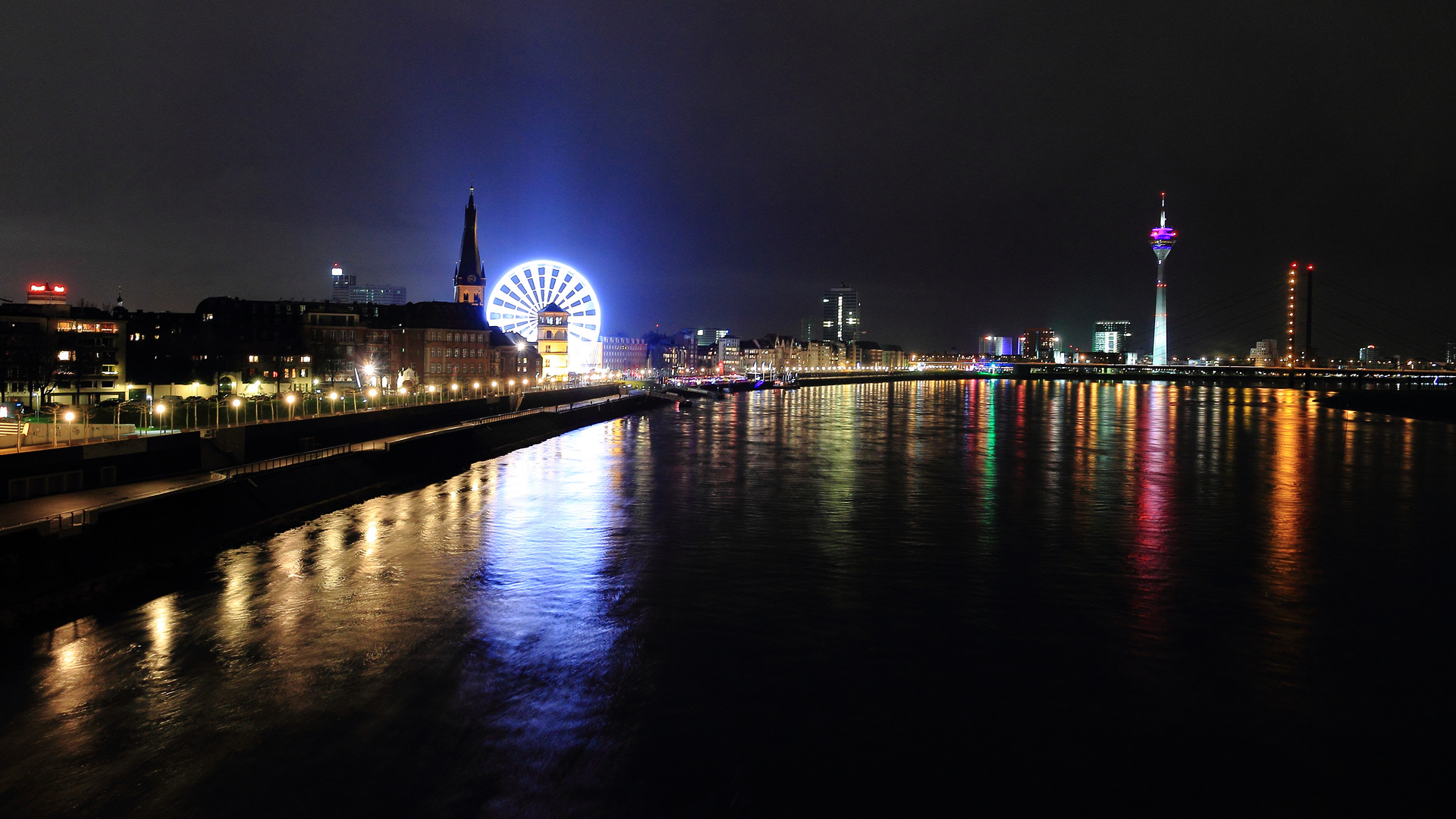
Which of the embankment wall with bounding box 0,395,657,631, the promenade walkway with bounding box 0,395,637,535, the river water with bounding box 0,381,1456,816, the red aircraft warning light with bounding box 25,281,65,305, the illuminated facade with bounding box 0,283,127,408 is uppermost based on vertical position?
the red aircraft warning light with bounding box 25,281,65,305

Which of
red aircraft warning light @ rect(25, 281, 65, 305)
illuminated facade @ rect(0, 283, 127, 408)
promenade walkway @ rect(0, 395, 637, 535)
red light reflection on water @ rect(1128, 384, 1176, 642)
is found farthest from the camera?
red aircraft warning light @ rect(25, 281, 65, 305)

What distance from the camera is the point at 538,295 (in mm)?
86250

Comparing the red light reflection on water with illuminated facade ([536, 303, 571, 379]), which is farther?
illuminated facade ([536, 303, 571, 379])

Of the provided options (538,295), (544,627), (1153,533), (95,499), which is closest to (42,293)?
(538,295)

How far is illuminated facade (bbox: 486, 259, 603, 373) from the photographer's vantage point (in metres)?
85.7

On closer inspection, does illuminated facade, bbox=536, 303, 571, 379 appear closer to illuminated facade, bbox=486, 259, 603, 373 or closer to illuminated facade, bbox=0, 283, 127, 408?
illuminated facade, bbox=486, 259, 603, 373

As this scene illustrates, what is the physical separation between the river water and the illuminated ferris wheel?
5829 cm

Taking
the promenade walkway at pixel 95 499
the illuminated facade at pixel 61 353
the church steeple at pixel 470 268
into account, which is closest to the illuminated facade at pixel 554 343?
the church steeple at pixel 470 268

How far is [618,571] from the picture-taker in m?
20.8

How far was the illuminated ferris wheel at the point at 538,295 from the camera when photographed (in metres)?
85.6

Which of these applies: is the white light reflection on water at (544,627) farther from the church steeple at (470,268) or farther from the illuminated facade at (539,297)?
the church steeple at (470,268)

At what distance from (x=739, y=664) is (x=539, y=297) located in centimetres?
7622

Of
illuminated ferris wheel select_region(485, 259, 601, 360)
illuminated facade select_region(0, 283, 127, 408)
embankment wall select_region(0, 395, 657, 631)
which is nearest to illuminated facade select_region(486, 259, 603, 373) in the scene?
illuminated ferris wheel select_region(485, 259, 601, 360)

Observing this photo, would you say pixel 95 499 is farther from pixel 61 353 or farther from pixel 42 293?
pixel 42 293
